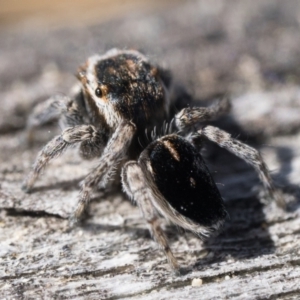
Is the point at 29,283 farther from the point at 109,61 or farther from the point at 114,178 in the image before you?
the point at 109,61

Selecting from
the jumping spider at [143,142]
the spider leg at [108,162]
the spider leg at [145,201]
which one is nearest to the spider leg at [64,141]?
the jumping spider at [143,142]

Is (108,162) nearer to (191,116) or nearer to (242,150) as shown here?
(191,116)

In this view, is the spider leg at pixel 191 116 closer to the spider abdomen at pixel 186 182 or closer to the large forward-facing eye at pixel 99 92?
the spider abdomen at pixel 186 182

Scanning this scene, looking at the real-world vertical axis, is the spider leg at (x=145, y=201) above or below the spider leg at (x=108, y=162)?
below

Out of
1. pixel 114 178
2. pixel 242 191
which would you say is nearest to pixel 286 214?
pixel 242 191

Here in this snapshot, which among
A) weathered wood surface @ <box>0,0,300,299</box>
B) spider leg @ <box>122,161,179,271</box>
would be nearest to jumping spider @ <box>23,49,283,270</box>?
spider leg @ <box>122,161,179,271</box>

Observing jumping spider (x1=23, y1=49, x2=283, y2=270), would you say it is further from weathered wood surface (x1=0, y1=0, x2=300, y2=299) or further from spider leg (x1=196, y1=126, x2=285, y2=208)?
weathered wood surface (x1=0, y1=0, x2=300, y2=299)
